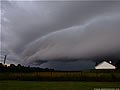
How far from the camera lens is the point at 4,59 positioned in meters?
65.1

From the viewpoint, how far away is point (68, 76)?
1346 inches

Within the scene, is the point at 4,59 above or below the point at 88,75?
above

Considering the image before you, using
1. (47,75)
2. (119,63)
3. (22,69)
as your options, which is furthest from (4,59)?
(119,63)

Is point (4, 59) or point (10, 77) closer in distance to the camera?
point (10, 77)

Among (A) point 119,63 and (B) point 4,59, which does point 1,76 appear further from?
(A) point 119,63

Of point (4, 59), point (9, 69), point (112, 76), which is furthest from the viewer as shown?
point (4, 59)

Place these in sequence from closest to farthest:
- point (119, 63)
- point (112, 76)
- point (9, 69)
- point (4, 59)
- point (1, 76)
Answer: point (112, 76)
point (1, 76)
point (9, 69)
point (4, 59)
point (119, 63)

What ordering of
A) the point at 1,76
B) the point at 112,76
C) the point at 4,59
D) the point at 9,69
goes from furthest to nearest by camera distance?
the point at 4,59, the point at 9,69, the point at 1,76, the point at 112,76

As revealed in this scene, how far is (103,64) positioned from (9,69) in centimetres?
4052

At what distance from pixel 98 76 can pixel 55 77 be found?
9854 mm

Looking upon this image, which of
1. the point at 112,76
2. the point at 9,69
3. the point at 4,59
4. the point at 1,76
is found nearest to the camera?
the point at 112,76

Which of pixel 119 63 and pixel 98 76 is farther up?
pixel 119 63

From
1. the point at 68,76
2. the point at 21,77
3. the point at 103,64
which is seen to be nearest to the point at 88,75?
the point at 68,76

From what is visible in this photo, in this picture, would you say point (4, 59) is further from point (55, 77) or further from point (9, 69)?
point (55, 77)
